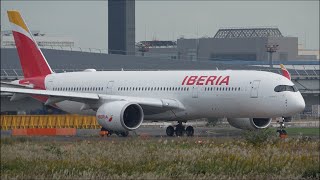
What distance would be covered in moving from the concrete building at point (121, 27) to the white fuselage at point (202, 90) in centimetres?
6792

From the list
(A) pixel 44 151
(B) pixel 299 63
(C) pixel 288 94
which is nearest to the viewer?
(A) pixel 44 151

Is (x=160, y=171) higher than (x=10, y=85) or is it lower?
lower

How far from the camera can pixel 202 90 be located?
181 feet

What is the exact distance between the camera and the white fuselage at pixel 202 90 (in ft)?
173

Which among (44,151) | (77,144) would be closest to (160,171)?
(44,151)

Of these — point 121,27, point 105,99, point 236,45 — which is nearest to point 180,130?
point 105,99

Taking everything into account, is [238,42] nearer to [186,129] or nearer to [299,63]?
[299,63]

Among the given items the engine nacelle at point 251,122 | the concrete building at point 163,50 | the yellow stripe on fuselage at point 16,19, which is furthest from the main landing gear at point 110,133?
the concrete building at point 163,50

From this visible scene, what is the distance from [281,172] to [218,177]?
2.86 metres

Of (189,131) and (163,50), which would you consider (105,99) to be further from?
(163,50)

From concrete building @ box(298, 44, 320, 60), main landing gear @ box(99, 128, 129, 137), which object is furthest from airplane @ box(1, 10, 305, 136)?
concrete building @ box(298, 44, 320, 60)

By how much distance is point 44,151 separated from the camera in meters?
36.8

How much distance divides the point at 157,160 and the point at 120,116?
65.3 feet

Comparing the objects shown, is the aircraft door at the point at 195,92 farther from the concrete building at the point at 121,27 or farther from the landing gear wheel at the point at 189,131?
the concrete building at the point at 121,27
